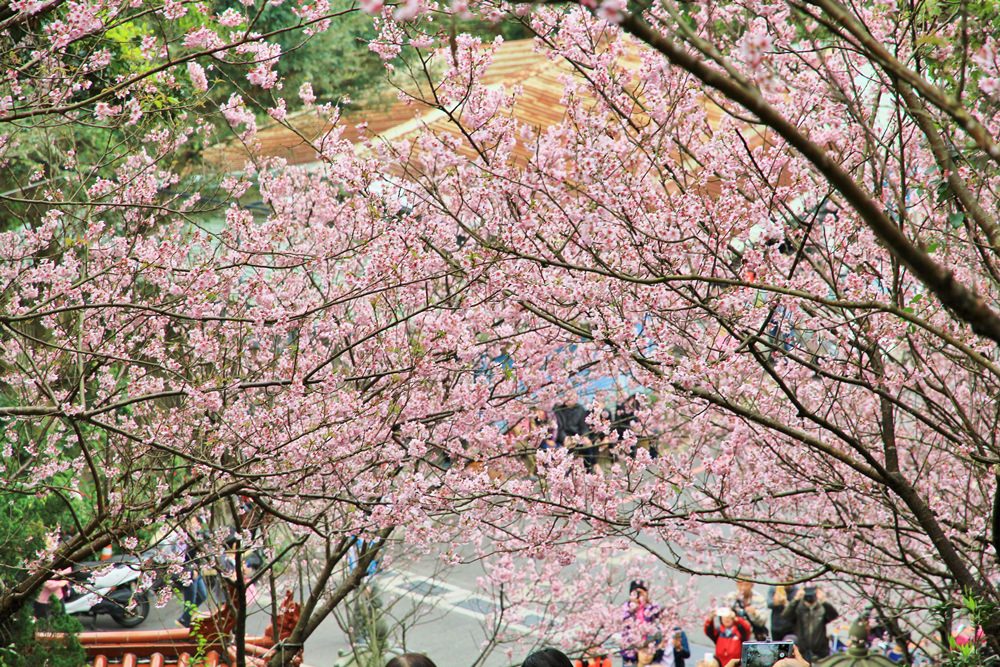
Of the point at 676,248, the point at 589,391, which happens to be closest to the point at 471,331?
the point at 676,248

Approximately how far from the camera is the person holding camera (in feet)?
34.0

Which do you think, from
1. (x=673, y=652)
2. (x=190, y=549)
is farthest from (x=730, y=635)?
(x=190, y=549)

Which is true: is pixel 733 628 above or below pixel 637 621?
below

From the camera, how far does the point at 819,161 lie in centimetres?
203

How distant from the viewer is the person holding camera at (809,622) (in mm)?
10367

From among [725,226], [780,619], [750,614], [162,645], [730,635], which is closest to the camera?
[725,226]

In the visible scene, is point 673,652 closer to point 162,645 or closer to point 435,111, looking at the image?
point 162,645

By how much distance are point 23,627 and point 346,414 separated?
426 centimetres

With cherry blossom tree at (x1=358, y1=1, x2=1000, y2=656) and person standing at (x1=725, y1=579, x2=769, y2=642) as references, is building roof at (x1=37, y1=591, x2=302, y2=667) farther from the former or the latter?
person standing at (x1=725, y1=579, x2=769, y2=642)

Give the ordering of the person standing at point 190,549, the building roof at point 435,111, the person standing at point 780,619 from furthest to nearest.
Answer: the building roof at point 435,111, the person standing at point 780,619, the person standing at point 190,549

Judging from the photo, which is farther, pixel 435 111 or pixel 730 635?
pixel 435 111

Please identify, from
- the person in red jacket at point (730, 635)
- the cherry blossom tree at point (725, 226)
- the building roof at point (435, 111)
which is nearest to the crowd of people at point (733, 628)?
the person in red jacket at point (730, 635)

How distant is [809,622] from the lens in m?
10.4

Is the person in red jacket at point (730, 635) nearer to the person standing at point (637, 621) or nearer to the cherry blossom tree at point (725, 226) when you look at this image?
the person standing at point (637, 621)
